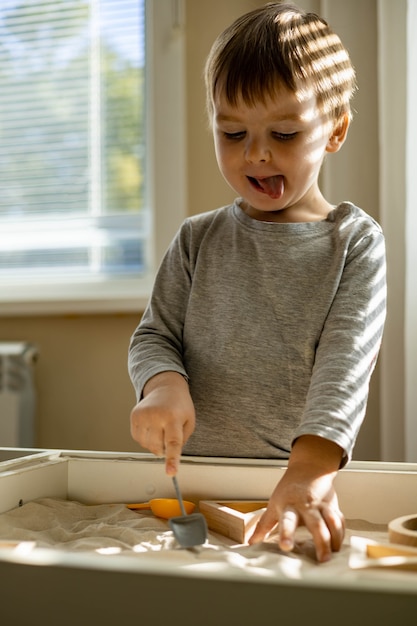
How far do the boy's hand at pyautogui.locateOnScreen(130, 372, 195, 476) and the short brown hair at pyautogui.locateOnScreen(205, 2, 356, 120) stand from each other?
0.35 m

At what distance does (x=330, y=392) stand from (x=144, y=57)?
1.73m

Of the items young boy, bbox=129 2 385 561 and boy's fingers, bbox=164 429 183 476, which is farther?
young boy, bbox=129 2 385 561

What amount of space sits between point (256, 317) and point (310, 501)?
372 mm

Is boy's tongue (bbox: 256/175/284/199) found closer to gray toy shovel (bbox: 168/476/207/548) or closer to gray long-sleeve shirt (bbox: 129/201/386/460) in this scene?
gray long-sleeve shirt (bbox: 129/201/386/460)

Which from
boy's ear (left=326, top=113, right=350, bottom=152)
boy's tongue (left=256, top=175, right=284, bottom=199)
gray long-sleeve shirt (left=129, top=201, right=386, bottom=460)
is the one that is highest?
boy's ear (left=326, top=113, right=350, bottom=152)

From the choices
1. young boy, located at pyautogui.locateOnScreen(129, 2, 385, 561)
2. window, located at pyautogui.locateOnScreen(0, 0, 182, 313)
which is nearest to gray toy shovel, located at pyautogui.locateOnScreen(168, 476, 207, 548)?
young boy, located at pyautogui.locateOnScreen(129, 2, 385, 561)

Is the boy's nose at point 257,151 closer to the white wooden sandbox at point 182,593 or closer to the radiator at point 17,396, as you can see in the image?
the white wooden sandbox at point 182,593

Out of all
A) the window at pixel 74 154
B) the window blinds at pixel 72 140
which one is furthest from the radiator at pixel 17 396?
the window blinds at pixel 72 140

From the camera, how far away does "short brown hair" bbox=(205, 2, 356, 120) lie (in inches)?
33.6

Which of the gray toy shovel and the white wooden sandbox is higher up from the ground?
the white wooden sandbox

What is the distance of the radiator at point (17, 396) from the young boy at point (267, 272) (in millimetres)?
1223

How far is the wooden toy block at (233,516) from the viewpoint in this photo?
0.61 meters

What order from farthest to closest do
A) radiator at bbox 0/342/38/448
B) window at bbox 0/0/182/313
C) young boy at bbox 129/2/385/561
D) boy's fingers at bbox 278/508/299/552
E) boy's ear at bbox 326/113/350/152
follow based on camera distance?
window at bbox 0/0/182/313, radiator at bbox 0/342/38/448, boy's ear at bbox 326/113/350/152, young boy at bbox 129/2/385/561, boy's fingers at bbox 278/508/299/552

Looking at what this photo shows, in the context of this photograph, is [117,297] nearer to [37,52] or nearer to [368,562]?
[37,52]
